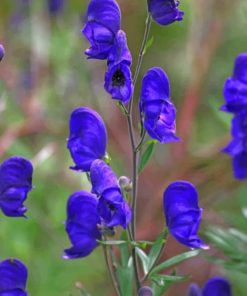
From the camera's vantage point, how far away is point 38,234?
309cm

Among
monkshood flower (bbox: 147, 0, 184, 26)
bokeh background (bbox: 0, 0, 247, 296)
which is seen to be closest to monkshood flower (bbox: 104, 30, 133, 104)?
monkshood flower (bbox: 147, 0, 184, 26)

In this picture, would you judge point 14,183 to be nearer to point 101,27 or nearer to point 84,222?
point 84,222

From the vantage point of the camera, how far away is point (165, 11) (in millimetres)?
1702

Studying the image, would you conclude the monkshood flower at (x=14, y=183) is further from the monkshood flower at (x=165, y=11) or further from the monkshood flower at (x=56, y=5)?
the monkshood flower at (x=56, y=5)

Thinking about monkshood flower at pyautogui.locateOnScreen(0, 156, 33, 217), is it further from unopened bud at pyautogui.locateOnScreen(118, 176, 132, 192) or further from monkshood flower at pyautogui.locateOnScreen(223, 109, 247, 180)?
monkshood flower at pyautogui.locateOnScreen(223, 109, 247, 180)

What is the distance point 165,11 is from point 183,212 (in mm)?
437

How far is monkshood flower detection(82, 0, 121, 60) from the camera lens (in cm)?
171

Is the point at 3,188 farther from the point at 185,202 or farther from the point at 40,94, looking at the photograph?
the point at 40,94

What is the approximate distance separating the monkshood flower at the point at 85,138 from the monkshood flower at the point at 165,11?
0.27m

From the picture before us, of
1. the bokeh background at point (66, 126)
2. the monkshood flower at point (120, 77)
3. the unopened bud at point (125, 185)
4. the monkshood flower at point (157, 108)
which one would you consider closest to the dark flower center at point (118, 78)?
the monkshood flower at point (120, 77)

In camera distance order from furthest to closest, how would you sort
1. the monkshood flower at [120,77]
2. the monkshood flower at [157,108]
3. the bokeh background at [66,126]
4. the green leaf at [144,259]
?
the bokeh background at [66,126] → the green leaf at [144,259] → the monkshood flower at [157,108] → the monkshood flower at [120,77]

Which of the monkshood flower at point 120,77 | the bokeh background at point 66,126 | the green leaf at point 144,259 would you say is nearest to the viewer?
the monkshood flower at point 120,77

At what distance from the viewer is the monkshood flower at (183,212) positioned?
180cm

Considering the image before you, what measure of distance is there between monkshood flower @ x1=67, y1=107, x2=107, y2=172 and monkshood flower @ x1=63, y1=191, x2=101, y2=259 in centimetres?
7
